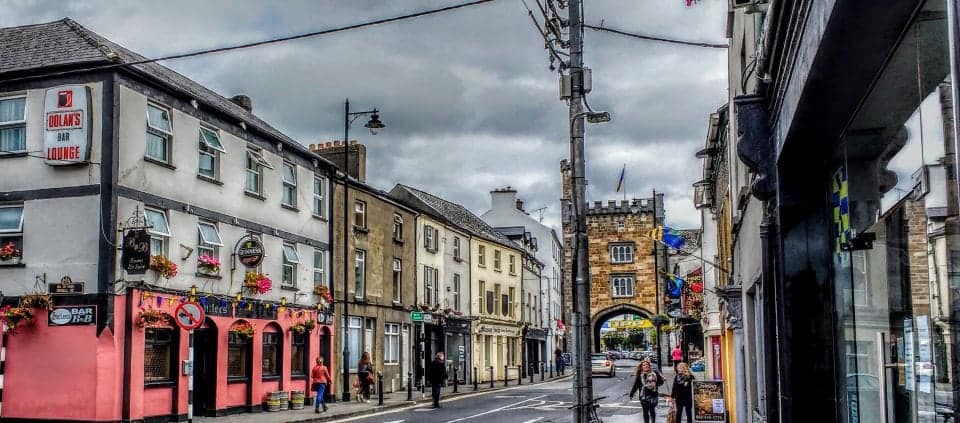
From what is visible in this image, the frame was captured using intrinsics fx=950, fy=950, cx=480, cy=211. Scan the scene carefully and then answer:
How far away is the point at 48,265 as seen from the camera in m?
21.0

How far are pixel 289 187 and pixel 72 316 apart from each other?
9.92m

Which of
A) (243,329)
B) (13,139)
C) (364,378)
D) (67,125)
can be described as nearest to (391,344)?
(364,378)

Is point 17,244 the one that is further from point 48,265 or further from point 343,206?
point 343,206

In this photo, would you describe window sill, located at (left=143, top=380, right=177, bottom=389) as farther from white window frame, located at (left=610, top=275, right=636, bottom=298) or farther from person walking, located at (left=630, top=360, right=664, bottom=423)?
white window frame, located at (left=610, top=275, right=636, bottom=298)

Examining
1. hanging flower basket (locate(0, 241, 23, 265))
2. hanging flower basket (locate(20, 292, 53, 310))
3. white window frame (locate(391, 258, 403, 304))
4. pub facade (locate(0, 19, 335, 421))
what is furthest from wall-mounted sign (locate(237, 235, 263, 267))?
white window frame (locate(391, 258, 403, 304))

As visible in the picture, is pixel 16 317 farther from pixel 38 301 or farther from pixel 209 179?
pixel 209 179

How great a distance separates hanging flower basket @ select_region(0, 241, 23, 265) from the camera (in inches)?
Answer: 829

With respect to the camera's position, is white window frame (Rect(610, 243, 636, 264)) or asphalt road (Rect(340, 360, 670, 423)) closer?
asphalt road (Rect(340, 360, 670, 423))

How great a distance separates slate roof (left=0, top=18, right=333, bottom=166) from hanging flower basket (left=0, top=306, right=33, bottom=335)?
5304 millimetres

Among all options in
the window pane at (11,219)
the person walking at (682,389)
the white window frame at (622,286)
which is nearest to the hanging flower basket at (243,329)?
the window pane at (11,219)

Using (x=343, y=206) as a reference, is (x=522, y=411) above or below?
below

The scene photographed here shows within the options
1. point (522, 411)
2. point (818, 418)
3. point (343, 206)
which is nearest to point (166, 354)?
point (522, 411)

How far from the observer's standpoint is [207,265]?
23.7 meters

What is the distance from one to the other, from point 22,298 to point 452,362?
26516 mm
